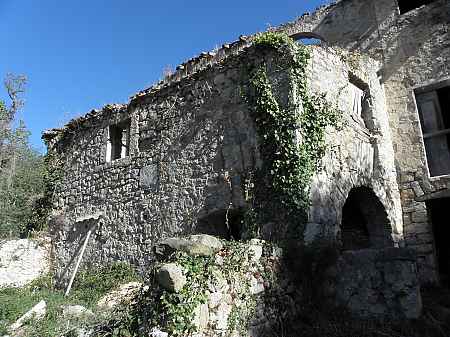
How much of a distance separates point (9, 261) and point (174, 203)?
4.32 meters

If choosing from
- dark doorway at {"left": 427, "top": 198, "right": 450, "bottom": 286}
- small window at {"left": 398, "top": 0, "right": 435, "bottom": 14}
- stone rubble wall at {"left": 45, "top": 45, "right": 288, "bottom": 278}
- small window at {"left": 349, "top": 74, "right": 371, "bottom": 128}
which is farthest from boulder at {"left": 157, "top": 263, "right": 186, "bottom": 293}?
small window at {"left": 398, "top": 0, "right": 435, "bottom": 14}

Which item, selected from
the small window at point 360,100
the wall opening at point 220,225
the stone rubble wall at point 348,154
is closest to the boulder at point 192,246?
the stone rubble wall at point 348,154

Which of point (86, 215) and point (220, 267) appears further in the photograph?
point (86, 215)

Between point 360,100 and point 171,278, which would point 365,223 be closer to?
point 360,100

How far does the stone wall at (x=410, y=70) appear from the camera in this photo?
7814 millimetres

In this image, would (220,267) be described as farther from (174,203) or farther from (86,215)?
(86,215)

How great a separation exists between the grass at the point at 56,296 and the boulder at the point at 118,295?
5.0 inches

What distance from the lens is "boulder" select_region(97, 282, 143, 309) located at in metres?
6.68

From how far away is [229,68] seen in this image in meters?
7.23

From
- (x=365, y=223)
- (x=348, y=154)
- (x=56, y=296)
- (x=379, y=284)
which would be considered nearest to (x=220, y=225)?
(x=348, y=154)

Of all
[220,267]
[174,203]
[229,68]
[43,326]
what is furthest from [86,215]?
[220,267]

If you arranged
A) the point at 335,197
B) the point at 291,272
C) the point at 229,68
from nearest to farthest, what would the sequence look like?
the point at 291,272, the point at 335,197, the point at 229,68

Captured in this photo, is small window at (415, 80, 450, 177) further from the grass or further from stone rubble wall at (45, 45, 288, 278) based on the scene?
the grass

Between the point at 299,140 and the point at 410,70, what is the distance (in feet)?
13.4
